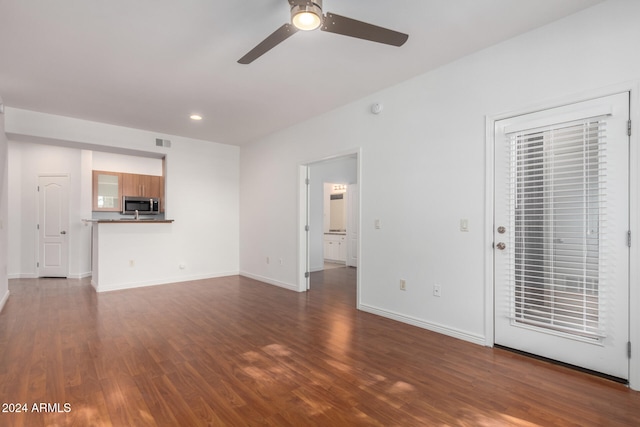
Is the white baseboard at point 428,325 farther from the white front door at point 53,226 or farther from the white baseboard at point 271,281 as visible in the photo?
the white front door at point 53,226

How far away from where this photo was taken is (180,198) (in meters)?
6.16

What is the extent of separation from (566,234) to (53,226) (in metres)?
8.59

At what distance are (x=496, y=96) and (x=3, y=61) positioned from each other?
481 cm

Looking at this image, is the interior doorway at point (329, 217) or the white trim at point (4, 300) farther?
the interior doorway at point (329, 217)

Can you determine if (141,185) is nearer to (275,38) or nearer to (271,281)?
(271,281)

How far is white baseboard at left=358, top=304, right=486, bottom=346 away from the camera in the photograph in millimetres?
3092

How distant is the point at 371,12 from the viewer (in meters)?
2.47

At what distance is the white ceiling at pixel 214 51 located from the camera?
2.43 metres

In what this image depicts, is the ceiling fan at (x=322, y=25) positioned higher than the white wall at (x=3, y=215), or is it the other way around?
the ceiling fan at (x=322, y=25)

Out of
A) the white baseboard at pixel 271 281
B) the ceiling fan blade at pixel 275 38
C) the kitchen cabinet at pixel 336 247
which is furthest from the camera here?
the kitchen cabinet at pixel 336 247

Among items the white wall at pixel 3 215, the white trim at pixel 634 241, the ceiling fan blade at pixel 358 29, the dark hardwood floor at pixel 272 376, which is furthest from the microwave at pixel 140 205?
the white trim at pixel 634 241

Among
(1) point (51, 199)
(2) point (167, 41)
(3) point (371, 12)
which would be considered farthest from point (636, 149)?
(1) point (51, 199)

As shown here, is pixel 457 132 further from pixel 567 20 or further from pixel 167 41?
pixel 167 41

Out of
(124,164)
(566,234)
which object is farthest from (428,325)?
(124,164)
